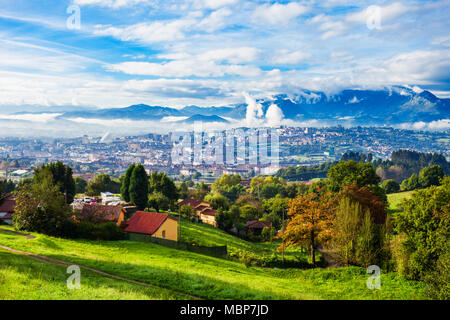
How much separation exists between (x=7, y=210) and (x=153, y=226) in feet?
50.8

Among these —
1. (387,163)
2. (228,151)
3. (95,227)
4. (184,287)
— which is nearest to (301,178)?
(387,163)

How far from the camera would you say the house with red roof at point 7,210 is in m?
31.8

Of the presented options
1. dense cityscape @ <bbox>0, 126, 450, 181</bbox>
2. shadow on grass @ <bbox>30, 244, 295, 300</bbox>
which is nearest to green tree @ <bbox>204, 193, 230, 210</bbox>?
shadow on grass @ <bbox>30, 244, 295, 300</bbox>

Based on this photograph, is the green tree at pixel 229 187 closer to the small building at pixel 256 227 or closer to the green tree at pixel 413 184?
the small building at pixel 256 227

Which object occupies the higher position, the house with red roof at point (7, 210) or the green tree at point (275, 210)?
the house with red roof at point (7, 210)

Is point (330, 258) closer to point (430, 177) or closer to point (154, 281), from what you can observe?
point (154, 281)

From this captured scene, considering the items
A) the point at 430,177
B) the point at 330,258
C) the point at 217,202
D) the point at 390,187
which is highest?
the point at 430,177

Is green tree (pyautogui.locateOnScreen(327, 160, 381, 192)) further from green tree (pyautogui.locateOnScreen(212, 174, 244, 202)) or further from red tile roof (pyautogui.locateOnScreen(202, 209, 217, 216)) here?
green tree (pyautogui.locateOnScreen(212, 174, 244, 202))

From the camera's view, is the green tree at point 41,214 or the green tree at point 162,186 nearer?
the green tree at point 41,214

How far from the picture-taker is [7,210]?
33.8 m

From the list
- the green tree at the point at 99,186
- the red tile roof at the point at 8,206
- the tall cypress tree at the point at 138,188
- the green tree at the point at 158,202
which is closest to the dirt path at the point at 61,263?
the red tile roof at the point at 8,206

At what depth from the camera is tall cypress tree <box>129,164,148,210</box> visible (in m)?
40.5

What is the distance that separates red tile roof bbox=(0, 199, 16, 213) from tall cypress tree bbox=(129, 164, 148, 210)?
11.6m

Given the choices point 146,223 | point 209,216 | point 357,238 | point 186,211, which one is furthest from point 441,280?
point 209,216
